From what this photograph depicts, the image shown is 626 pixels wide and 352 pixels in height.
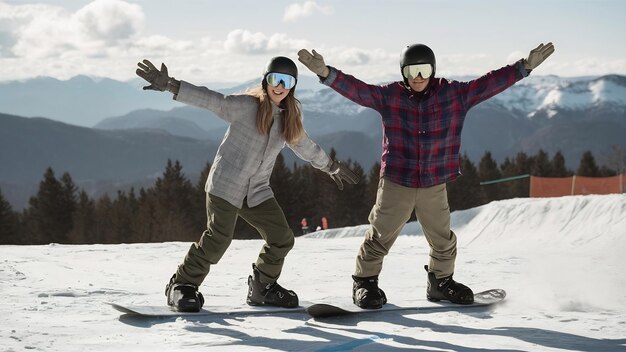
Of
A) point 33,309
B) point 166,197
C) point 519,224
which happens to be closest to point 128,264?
point 33,309

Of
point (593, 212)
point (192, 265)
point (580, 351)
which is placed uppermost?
point (593, 212)

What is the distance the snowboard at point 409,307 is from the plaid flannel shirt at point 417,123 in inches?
36.2

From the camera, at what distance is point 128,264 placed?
9039 millimetres

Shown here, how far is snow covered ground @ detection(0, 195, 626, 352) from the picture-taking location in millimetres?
4102

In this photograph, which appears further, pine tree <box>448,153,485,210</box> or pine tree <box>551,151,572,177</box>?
pine tree <box>551,151,572,177</box>

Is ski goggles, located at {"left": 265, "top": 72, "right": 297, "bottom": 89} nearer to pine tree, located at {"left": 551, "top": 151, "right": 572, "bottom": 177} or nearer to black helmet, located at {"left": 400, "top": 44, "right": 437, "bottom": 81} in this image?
black helmet, located at {"left": 400, "top": 44, "right": 437, "bottom": 81}

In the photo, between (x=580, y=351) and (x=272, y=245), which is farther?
(x=272, y=245)

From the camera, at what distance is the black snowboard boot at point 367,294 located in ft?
16.8

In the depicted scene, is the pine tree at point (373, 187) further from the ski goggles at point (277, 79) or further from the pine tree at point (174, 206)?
the ski goggles at point (277, 79)

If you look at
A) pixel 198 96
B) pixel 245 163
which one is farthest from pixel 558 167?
pixel 198 96

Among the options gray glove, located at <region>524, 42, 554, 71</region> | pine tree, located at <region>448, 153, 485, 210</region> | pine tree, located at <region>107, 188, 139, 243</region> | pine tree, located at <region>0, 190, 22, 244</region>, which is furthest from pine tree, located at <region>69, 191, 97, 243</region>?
gray glove, located at <region>524, 42, 554, 71</region>

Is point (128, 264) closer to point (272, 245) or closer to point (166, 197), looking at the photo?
point (272, 245)

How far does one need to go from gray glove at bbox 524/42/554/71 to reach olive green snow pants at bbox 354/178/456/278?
1097mm

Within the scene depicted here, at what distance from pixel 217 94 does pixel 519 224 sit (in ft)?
32.8
